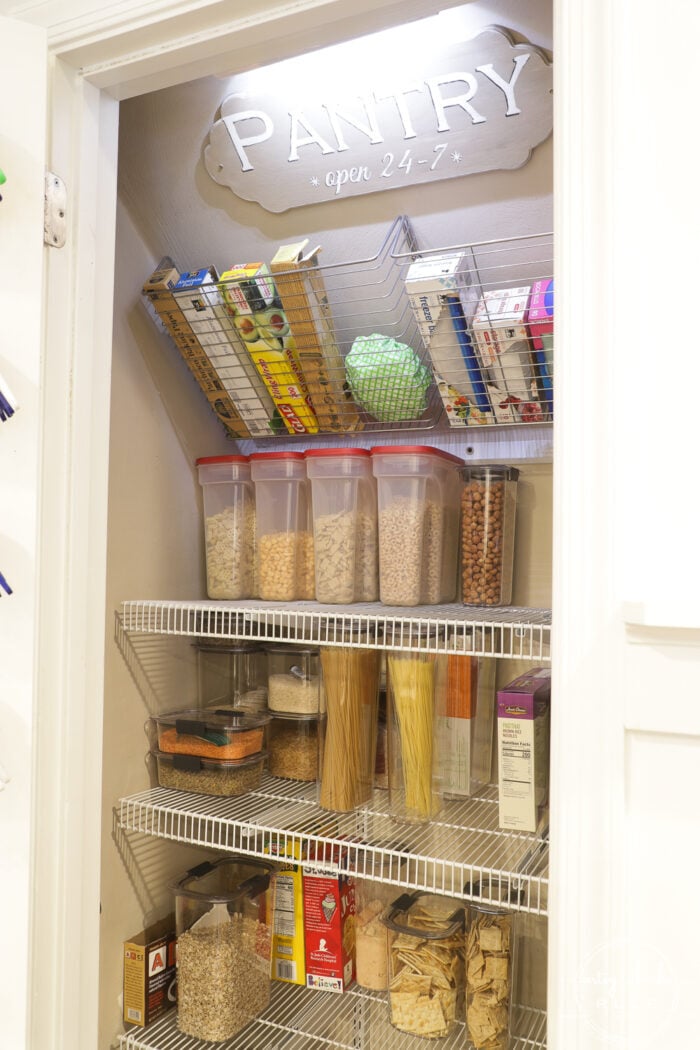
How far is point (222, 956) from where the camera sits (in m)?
1.52

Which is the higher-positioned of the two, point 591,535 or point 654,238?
point 654,238

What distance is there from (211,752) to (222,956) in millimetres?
373

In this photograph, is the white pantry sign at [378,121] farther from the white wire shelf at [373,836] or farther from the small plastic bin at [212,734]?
the white wire shelf at [373,836]

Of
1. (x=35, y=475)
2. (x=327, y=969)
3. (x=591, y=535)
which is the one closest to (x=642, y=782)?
(x=591, y=535)

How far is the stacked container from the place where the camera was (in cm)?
160

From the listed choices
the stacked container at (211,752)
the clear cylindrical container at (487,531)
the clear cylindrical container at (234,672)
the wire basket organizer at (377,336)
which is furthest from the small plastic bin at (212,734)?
the wire basket organizer at (377,336)

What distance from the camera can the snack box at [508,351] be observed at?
1.41 meters

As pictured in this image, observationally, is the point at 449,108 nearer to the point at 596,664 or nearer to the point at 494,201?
the point at 494,201

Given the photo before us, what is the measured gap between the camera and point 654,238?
2.77ft

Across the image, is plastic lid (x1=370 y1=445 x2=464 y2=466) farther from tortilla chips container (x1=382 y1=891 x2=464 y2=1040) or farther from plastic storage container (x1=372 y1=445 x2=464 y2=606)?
tortilla chips container (x1=382 y1=891 x2=464 y2=1040)

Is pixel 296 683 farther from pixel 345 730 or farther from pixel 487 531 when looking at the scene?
pixel 487 531

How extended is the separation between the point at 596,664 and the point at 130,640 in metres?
1.06

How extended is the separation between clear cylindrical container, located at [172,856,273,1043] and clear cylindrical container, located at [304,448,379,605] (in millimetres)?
614

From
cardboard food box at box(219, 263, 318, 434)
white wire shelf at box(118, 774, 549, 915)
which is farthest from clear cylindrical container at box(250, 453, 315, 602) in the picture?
white wire shelf at box(118, 774, 549, 915)
